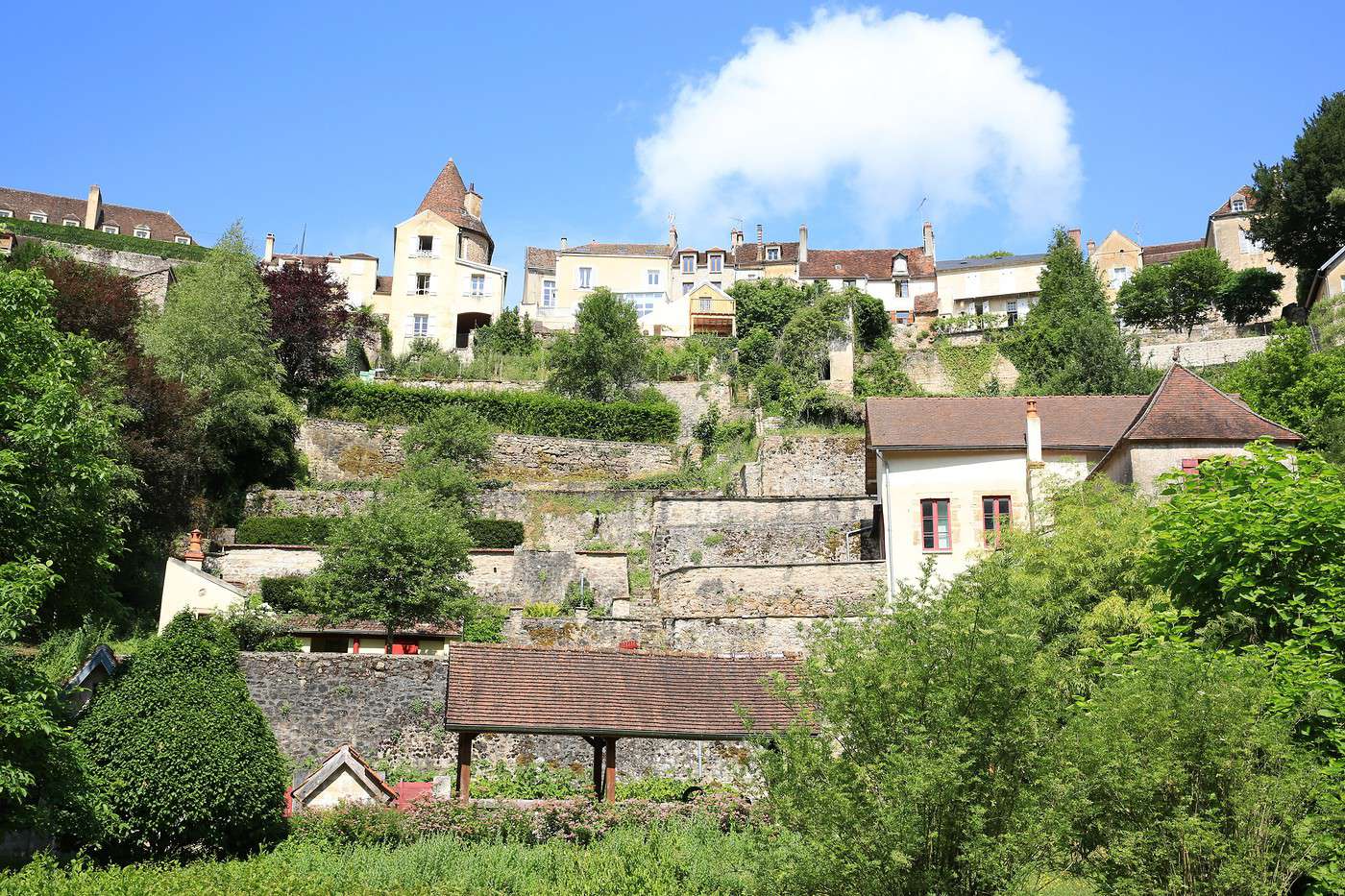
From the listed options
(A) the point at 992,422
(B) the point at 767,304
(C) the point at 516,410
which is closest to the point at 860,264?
(B) the point at 767,304

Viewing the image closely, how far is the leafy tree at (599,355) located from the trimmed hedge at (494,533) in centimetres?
1315

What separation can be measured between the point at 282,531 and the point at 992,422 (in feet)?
66.2

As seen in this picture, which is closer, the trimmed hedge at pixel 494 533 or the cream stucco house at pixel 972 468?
the cream stucco house at pixel 972 468

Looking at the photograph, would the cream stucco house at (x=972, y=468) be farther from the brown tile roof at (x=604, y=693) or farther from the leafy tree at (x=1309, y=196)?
the leafy tree at (x=1309, y=196)

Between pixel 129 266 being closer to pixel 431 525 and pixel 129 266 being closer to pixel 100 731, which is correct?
pixel 431 525

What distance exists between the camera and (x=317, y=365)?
46.3 m

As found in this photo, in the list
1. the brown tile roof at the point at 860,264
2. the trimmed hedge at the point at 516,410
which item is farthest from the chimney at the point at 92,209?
the brown tile roof at the point at 860,264

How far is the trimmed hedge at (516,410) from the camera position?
149 feet

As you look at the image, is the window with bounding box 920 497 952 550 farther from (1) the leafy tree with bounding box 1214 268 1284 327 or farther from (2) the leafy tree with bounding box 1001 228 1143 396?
(1) the leafy tree with bounding box 1214 268 1284 327

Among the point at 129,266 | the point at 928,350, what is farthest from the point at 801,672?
the point at 129,266

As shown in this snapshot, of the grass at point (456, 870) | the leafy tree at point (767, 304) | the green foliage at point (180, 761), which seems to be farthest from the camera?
the leafy tree at point (767, 304)

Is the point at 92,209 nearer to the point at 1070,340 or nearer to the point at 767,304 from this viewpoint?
the point at 767,304

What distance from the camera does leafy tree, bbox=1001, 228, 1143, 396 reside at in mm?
46094

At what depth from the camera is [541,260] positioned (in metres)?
66.6
